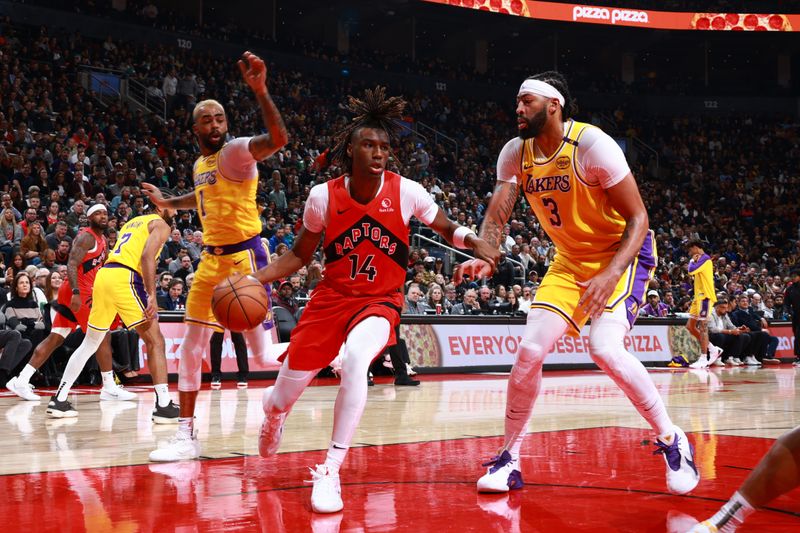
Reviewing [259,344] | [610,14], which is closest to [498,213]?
[259,344]

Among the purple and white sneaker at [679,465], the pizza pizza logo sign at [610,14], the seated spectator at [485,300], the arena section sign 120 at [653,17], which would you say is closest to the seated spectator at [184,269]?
the seated spectator at [485,300]

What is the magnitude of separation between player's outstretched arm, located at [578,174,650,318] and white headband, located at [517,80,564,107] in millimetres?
618

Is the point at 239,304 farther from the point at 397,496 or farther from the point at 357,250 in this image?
the point at 397,496

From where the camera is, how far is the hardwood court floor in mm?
3846

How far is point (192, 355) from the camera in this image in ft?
19.2

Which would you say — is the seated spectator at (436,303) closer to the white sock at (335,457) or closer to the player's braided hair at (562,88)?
the player's braided hair at (562,88)

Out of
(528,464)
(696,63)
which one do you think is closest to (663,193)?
(696,63)

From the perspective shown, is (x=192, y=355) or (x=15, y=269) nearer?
(x=192, y=355)

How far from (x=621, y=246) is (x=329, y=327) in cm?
158

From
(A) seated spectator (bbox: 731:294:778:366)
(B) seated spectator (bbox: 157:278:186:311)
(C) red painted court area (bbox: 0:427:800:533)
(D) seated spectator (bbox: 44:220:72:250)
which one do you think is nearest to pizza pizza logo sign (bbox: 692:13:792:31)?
(A) seated spectator (bbox: 731:294:778:366)

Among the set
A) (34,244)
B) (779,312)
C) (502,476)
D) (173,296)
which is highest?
(34,244)

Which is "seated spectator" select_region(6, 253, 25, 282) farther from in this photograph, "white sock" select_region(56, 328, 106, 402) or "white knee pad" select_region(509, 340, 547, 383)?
"white knee pad" select_region(509, 340, 547, 383)

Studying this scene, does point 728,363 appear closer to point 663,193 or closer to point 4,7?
point 663,193

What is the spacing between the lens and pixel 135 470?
5148mm
